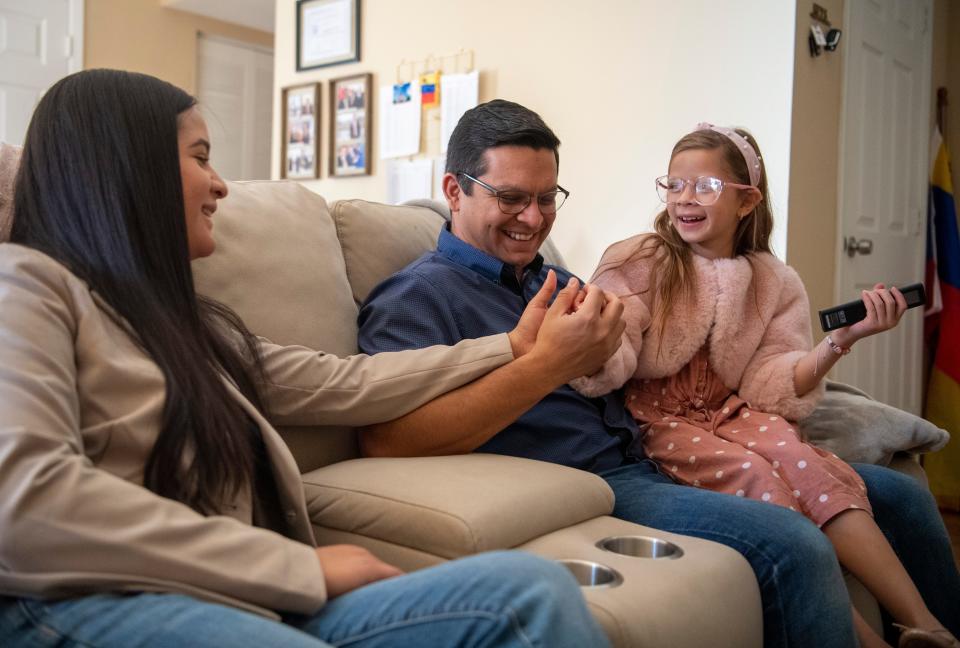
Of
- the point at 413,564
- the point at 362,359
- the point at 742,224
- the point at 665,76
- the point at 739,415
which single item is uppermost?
the point at 665,76

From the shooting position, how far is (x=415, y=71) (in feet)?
12.8

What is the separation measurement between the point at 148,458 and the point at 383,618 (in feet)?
1.02

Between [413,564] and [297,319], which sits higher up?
[297,319]

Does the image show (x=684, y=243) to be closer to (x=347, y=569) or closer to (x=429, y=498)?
(x=429, y=498)

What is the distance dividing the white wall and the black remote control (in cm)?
138

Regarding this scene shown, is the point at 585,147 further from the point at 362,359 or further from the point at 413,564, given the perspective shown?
the point at 413,564

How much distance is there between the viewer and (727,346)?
66.8 inches

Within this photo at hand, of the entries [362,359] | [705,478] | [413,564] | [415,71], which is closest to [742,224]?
[705,478]

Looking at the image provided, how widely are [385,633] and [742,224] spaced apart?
1.31 meters

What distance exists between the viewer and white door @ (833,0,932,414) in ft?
10.6

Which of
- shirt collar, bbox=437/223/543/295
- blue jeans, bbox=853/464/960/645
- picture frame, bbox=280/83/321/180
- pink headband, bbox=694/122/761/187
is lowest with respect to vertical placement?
blue jeans, bbox=853/464/960/645

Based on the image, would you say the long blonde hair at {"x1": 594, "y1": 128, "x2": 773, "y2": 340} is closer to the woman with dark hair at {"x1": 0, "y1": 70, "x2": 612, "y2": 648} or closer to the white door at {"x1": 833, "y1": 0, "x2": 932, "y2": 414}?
the woman with dark hair at {"x1": 0, "y1": 70, "x2": 612, "y2": 648}

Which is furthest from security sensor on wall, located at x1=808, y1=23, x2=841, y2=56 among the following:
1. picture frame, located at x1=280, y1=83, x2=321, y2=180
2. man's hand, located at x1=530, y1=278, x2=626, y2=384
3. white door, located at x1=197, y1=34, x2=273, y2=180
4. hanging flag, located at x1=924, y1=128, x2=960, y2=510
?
white door, located at x1=197, y1=34, x2=273, y2=180

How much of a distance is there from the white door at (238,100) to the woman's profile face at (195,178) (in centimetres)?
475
